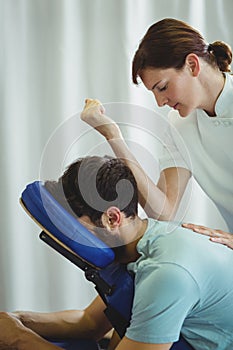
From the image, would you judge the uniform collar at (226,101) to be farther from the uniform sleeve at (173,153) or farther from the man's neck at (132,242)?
the man's neck at (132,242)

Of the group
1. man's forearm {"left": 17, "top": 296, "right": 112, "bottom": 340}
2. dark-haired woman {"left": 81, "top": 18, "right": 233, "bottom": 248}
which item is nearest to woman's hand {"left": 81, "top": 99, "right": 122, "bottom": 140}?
dark-haired woman {"left": 81, "top": 18, "right": 233, "bottom": 248}

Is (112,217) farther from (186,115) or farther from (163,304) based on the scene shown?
(186,115)

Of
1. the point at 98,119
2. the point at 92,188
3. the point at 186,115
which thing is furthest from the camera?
the point at 186,115

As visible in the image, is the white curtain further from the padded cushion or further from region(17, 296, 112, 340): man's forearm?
the padded cushion

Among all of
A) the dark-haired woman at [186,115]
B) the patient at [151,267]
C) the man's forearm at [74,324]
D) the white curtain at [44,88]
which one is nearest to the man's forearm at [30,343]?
the patient at [151,267]

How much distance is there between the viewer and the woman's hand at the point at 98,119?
4.58 ft

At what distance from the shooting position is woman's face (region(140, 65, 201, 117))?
1.47 meters

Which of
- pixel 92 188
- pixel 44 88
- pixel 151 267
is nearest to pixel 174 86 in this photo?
pixel 92 188

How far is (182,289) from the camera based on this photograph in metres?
1.17

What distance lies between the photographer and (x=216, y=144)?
5.46 feet

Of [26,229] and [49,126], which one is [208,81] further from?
[26,229]

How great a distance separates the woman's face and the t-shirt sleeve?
1.62ft

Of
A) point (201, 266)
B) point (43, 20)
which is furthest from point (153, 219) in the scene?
point (43, 20)

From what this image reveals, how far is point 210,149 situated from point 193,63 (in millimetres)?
294
